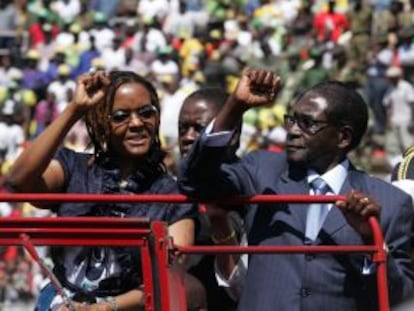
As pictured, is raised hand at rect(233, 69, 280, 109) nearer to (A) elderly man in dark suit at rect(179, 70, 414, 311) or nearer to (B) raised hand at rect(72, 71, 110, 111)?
(A) elderly man in dark suit at rect(179, 70, 414, 311)

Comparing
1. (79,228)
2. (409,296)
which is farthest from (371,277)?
(79,228)

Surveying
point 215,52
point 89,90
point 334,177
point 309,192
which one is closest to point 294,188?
point 309,192

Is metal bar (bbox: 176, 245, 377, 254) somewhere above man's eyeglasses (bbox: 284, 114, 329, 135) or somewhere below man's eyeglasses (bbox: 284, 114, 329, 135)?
below

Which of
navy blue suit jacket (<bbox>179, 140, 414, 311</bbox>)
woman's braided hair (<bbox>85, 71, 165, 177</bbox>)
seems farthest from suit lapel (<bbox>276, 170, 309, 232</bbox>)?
woman's braided hair (<bbox>85, 71, 165, 177</bbox>)

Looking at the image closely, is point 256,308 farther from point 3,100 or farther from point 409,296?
point 3,100

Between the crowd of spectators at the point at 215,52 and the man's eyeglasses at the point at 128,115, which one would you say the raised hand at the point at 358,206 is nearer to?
the man's eyeglasses at the point at 128,115

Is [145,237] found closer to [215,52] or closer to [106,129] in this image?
[106,129]

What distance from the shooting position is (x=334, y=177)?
229 inches

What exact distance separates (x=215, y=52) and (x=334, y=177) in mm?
16110

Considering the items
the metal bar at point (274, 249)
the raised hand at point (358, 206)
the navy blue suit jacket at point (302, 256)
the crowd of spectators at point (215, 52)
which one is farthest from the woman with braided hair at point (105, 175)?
the crowd of spectators at point (215, 52)

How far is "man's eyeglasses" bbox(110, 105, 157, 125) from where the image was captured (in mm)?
5957

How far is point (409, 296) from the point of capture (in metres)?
5.40

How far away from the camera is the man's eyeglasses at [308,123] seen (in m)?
5.83

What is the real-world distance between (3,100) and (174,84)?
3090 mm
